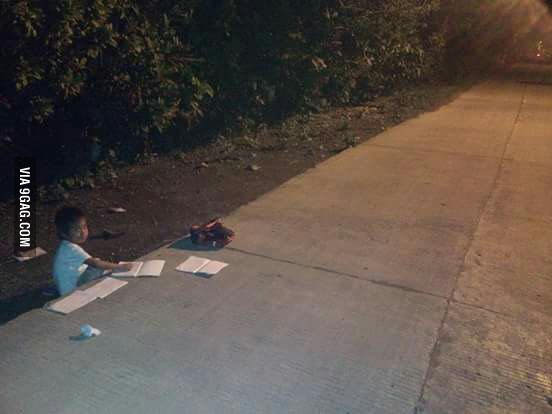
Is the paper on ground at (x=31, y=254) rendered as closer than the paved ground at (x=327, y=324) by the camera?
No

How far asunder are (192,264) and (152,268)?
1.04 ft

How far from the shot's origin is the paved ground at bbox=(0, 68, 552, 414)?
318 cm

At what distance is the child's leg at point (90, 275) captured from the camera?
4.51 metres

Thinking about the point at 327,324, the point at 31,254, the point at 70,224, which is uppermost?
the point at 70,224

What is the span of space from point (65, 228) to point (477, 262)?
3339mm

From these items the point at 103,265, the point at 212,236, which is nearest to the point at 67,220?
the point at 103,265

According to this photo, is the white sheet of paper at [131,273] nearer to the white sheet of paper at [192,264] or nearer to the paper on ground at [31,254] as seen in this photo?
the white sheet of paper at [192,264]

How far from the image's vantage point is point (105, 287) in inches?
171

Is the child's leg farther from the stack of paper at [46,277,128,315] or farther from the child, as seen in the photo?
the stack of paper at [46,277,128,315]

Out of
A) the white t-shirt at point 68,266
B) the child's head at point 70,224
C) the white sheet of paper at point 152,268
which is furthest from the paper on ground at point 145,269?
the child's head at point 70,224

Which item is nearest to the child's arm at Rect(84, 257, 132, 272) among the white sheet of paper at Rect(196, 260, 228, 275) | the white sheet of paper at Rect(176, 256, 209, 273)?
the white sheet of paper at Rect(176, 256, 209, 273)

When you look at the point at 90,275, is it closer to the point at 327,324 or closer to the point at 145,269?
the point at 145,269

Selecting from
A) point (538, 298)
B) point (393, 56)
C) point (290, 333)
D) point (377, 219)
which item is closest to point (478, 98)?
point (393, 56)

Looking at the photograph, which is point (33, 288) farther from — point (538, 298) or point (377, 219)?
point (538, 298)
